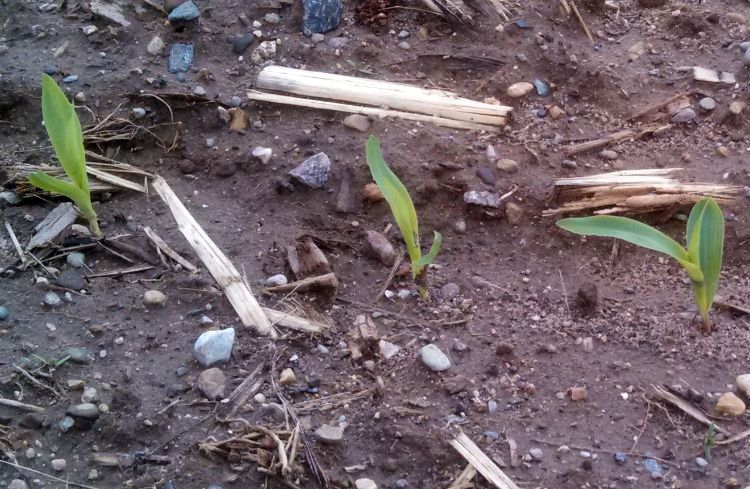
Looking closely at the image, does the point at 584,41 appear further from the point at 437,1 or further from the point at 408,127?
the point at 408,127

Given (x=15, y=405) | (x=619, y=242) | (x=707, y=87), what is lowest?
(x=15, y=405)

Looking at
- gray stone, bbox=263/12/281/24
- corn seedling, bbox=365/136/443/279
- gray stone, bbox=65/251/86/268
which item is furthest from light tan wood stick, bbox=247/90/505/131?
gray stone, bbox=65/251/86/268

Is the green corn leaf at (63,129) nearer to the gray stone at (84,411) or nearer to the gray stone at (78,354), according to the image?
the gray stone at (78,354)

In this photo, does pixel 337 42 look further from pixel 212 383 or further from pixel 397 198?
pixel 212 383

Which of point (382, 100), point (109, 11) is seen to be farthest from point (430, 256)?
point (109, 11)

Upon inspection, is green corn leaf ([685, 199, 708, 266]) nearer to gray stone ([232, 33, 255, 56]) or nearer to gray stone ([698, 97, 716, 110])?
gray stone ([698, 97, 716, 110])

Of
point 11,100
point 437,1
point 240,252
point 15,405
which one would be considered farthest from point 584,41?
point 15,405

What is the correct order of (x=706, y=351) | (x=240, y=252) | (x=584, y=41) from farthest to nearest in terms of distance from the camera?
(x=584, y=41), (x=240, y=252), (x=706, y=351)
